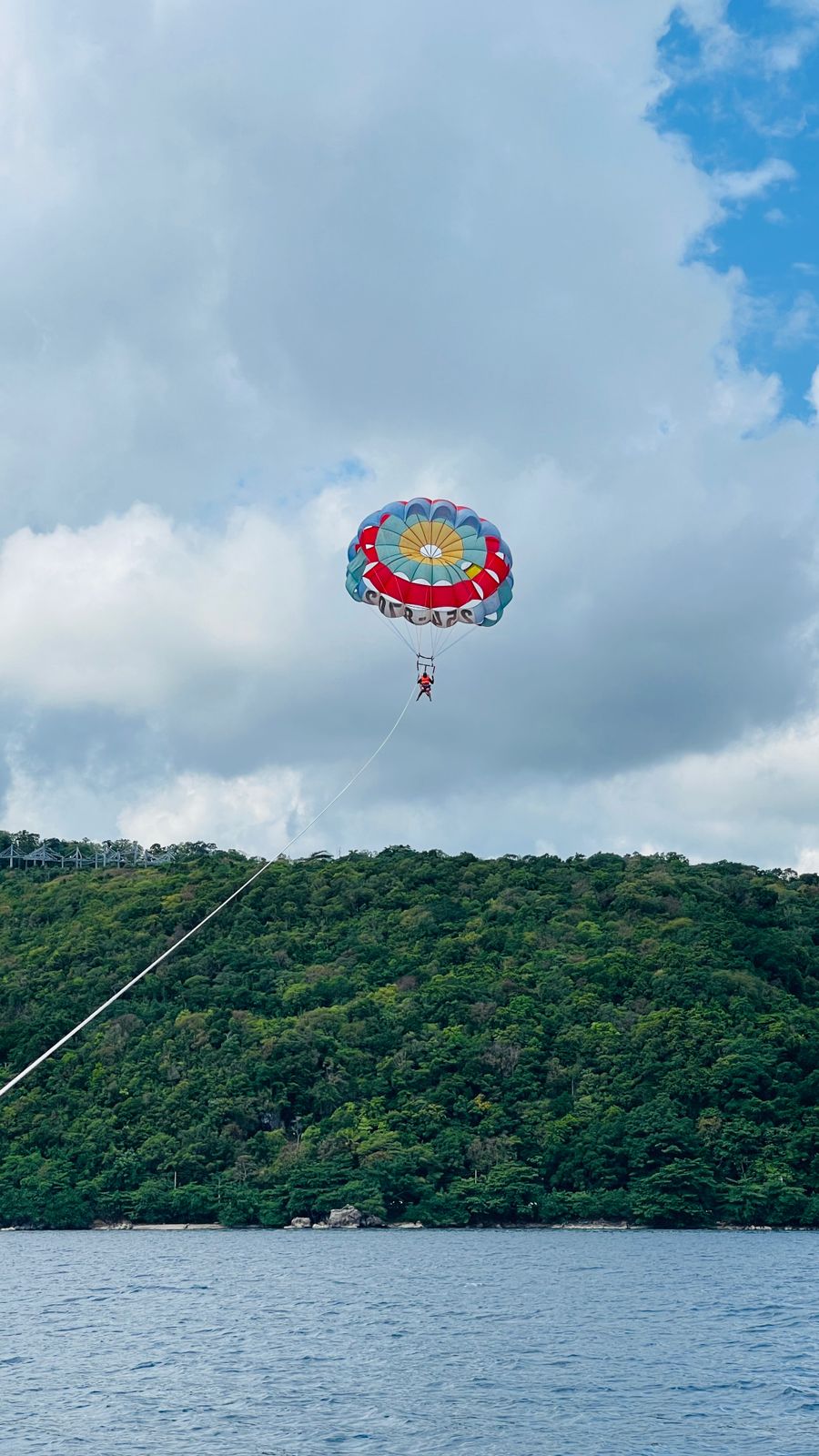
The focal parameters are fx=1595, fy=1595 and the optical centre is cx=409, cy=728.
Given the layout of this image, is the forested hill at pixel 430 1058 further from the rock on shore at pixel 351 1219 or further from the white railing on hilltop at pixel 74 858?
the white railing on hilltop at pixel 74 858

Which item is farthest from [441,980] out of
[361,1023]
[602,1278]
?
[602,1278]

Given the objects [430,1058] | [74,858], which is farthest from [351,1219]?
[74,858]

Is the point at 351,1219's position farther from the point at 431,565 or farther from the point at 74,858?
the point at 74,858

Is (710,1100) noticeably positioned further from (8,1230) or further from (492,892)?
(8,1230)

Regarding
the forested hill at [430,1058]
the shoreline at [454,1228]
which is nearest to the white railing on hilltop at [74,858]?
the forested hill at [430,1058]

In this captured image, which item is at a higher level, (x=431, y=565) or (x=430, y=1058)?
(x=431, y=565)

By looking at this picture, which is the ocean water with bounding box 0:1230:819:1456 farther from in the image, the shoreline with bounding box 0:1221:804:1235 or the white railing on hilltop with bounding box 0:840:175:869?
the white railing on hilltop with bounding box 0:840:175:869

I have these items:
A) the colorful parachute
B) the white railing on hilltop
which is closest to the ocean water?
the colorful parachute
